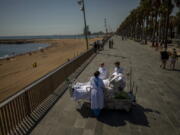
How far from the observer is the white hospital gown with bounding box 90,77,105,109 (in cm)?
446

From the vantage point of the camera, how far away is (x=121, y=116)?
183 inches

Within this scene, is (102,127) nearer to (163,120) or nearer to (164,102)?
(163,120)

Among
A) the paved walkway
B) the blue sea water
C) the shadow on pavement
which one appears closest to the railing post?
the paved walkway

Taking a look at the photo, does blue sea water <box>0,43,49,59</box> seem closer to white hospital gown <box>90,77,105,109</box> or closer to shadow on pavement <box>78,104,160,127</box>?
shadow on pavement <box>78,104,160,127</box>

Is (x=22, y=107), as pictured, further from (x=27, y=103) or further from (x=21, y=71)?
(x=21, y=71)

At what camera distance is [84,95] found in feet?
15.9

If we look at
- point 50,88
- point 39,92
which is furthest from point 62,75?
point 39,92

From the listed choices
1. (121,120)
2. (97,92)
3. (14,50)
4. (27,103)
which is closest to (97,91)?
(97,92)

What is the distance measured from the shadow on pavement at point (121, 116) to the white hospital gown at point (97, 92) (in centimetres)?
47

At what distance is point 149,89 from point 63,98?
4.09 metres

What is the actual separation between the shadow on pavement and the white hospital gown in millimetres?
471

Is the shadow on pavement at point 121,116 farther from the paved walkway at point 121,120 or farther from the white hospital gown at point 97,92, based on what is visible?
the white hospital gown at point 97,92

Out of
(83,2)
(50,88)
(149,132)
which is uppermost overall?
(83,2)

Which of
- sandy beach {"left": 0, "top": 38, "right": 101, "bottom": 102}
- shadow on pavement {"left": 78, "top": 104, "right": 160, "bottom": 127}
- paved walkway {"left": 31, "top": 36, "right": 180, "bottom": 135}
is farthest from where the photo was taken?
A: sandy beach {"left": 0, "top": 38, "right": 101, "bottom": 102}
